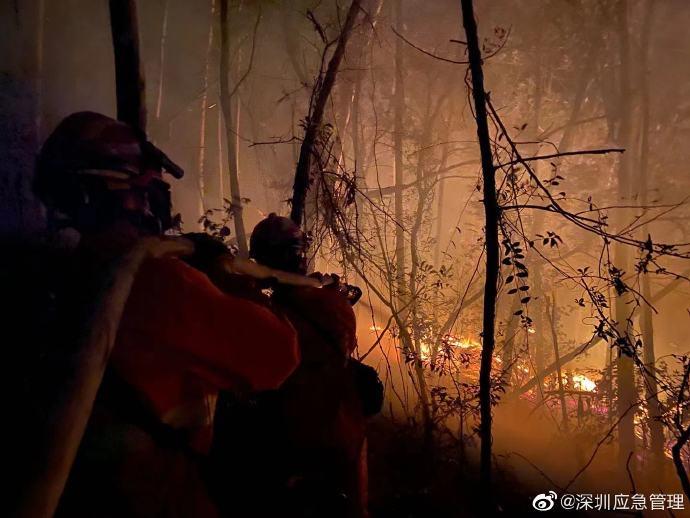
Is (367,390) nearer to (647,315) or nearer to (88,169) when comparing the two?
(88,169)

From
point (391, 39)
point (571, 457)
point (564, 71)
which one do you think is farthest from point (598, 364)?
point (391, 39)

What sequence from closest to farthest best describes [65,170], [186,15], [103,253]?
1. [103,253]
2. [65,170]
3. [186,15]

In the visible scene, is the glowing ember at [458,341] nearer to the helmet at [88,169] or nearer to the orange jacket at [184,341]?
the orange jacket at [184,341]

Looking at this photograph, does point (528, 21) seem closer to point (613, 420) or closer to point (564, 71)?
point (564, 71)

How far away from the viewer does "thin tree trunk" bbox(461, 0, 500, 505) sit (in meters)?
2.22

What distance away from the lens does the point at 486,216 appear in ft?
8.21

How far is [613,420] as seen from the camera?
34.0 ft

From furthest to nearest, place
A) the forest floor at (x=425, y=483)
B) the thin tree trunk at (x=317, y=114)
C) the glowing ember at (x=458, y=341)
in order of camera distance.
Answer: the glowing ember at (x=458, y=341)
the forest floor at (x=425, y=483)
the thin tree trunk at (x=317, y=114)

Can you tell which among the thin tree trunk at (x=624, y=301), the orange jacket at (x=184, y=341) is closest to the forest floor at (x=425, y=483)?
the orange jacket at (x=184, y=341)

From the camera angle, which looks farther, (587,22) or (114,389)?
(587,22)

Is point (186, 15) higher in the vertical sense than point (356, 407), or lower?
higher

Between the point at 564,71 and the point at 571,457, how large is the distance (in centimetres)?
1443

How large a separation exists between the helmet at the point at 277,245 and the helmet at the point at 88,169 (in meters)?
0.83

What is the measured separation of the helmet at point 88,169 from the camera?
146cm
